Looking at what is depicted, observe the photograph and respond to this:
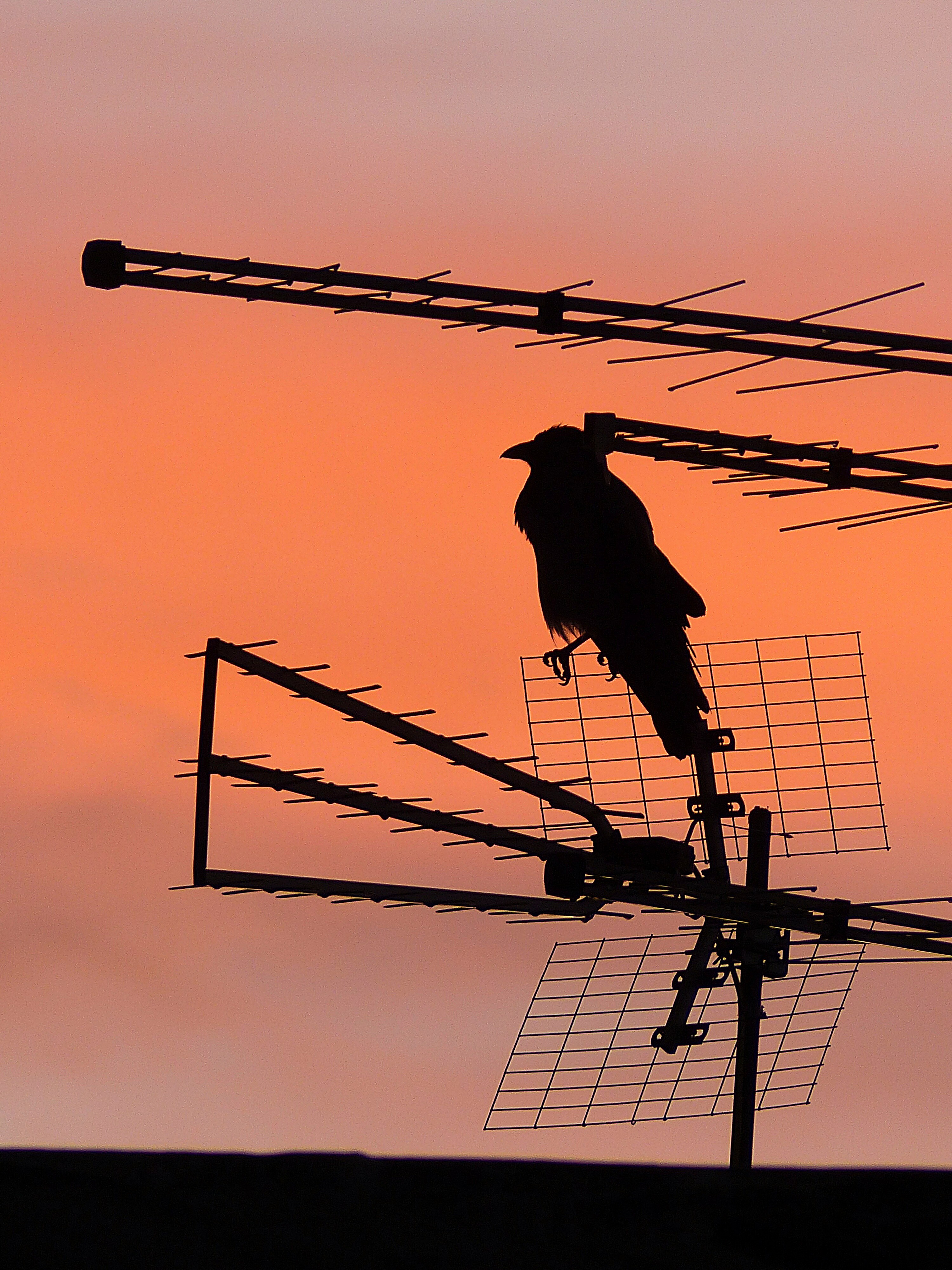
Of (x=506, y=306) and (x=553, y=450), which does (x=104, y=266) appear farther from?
(x=553, y=450)

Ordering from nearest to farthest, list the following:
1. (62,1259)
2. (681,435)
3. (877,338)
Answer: (62,1259), (877,338), (681,435)

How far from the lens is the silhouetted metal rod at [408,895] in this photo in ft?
20.7

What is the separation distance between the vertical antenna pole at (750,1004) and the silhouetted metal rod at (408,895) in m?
1.08

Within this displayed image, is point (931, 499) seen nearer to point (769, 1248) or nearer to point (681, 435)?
point (681, 435)

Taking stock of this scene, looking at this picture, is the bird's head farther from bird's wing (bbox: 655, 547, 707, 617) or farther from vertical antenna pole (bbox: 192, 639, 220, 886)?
vertical antenna pole (bbox: 192, 639, 220, 886)

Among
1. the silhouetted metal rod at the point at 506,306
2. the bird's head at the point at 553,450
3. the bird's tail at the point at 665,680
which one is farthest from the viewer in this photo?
the bird's head at the point at 553,450

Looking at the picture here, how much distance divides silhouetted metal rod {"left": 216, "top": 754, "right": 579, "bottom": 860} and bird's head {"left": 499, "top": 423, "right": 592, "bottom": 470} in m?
3.67

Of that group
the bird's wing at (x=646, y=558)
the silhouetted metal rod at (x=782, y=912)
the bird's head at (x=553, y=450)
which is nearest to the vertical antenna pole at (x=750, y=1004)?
the silhouetted metal rod at (x=782, y=912)

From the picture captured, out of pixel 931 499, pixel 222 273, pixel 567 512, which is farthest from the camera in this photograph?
pixel 567 512

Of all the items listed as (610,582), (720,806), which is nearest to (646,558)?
(610,582)

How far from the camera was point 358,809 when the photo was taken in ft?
22.6

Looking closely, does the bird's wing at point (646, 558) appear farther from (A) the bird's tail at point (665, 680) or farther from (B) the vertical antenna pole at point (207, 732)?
(B) the vertical antenna pole at point (207, 732)

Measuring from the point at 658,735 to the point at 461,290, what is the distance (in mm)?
3636

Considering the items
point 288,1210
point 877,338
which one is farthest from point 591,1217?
point 877,338
